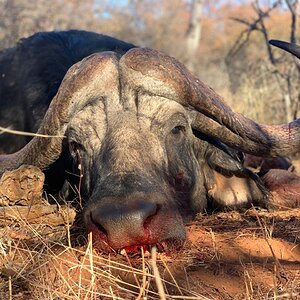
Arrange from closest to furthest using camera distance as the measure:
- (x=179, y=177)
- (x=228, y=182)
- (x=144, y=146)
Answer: (x=144, y=146) → (x=179, y=177) → (x=228, y=182)

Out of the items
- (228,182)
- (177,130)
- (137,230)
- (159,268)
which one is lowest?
(228,182)

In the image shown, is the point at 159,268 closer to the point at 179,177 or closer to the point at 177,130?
the point at 179,177

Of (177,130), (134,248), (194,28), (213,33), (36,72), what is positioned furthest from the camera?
(213,33)

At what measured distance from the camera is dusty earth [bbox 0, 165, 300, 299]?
2504 millimetres

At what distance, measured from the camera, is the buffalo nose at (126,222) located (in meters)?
2.84

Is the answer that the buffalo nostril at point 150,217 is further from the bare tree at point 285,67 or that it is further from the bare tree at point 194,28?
the bare tree at point 194,28

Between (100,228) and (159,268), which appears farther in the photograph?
(100,228)

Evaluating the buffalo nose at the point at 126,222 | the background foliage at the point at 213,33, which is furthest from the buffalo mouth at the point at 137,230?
the background foliage at the point at 213,33

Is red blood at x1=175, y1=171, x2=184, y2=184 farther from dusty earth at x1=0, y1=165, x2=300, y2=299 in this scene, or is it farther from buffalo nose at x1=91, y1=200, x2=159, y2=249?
buffalo nose at x1=91, y1=200, x2=159, y2=249

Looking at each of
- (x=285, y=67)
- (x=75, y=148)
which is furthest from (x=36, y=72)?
(x=285, y=67)

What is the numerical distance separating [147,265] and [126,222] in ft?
0.75

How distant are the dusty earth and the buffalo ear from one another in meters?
0.82

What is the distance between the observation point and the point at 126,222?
9.30ft

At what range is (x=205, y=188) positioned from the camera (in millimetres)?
4504
